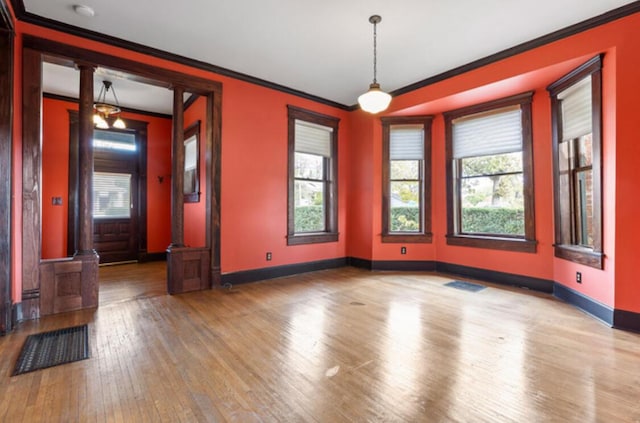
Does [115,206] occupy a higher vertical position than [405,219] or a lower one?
higher

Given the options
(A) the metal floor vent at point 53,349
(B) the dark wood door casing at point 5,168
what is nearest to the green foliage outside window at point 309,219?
(A) the metal floor vent at point 53,349

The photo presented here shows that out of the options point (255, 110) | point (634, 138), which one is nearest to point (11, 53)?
point (255, 110)

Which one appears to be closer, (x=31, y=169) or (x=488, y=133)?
(x=31, y=169)

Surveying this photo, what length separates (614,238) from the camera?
2.99 meters

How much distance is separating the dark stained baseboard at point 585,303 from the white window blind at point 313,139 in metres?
4.07

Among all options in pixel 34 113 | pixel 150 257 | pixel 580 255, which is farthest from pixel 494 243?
pixel 150 257

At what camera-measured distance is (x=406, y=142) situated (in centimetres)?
548

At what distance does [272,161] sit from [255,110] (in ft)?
2.72

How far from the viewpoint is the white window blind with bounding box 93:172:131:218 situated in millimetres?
6047

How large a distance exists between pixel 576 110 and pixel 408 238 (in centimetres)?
289

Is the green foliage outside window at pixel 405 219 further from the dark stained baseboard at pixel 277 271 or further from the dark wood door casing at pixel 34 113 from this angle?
the dark wood door casing at pixel 34 113

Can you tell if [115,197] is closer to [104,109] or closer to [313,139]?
[104,109]

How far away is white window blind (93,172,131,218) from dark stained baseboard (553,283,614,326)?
7.58 m

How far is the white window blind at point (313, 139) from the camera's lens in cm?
534
